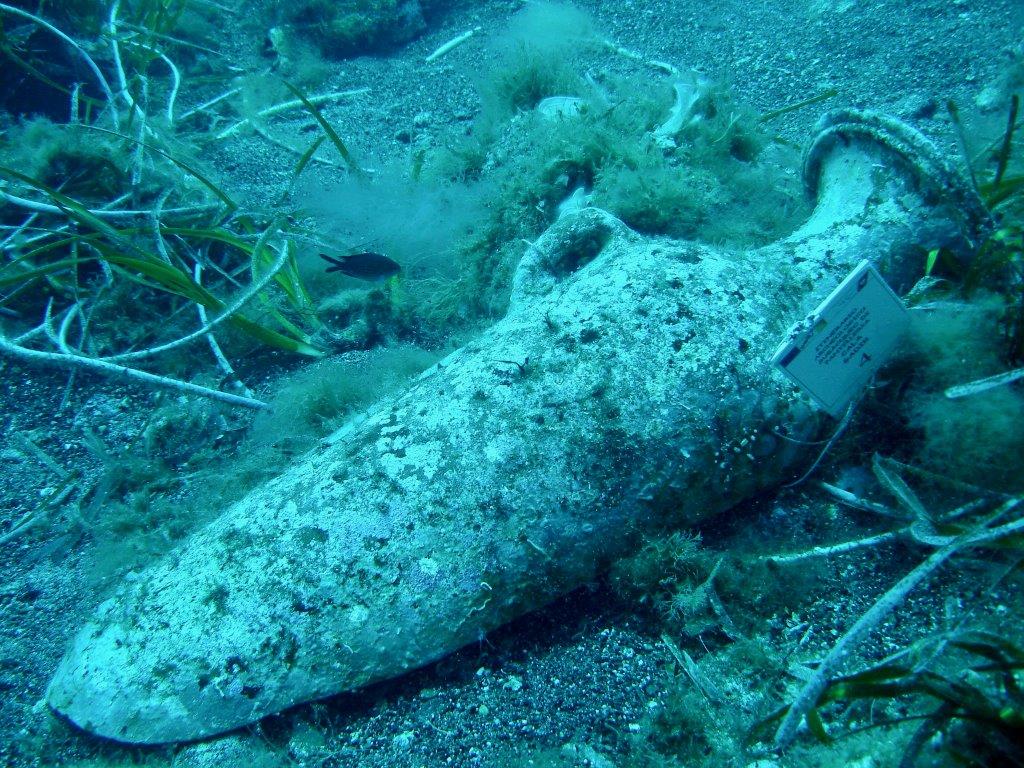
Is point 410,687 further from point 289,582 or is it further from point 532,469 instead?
point 532,469

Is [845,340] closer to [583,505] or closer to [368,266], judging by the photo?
[583,505]

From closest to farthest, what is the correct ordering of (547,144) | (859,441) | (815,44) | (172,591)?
(172,591) → (859,441) → (547,144) → (815,44)

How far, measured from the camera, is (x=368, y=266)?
12.2 feet

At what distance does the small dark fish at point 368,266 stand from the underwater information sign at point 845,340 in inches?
110

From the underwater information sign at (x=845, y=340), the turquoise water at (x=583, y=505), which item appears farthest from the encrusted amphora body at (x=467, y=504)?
the underwater information sign at (x=845, y=340)

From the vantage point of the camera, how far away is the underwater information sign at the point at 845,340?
1851mm

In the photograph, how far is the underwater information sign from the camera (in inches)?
72.9

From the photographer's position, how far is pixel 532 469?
2.03 meters

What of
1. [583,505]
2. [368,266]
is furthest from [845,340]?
[368,266]

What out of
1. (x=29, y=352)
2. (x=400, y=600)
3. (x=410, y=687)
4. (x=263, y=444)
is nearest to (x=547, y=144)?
(x=263, y=444)

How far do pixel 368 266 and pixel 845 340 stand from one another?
9.93ft

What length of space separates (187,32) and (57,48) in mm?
2640

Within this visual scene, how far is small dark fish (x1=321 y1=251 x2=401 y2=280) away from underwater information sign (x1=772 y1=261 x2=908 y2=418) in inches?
110

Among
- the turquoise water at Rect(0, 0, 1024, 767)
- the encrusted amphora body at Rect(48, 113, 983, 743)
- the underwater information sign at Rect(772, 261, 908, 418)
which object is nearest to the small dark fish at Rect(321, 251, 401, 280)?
the turquoise water at Rect(0, 0, 1024, 767)
